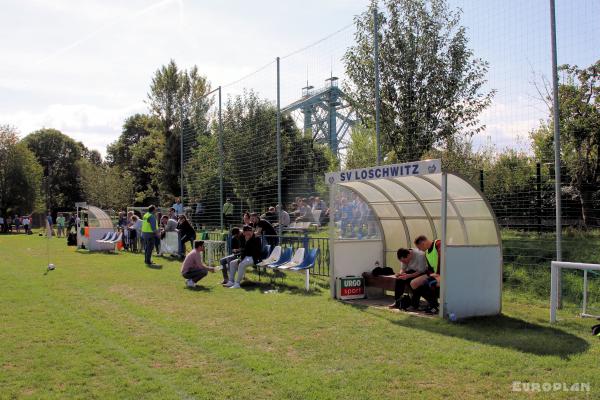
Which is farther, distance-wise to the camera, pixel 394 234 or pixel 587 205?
pixel 394 234

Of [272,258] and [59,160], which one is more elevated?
[59,160]

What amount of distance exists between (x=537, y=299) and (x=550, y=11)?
206 inches

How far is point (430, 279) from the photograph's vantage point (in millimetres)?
9406

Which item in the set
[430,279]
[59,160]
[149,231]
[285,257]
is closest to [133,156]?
[59,160]

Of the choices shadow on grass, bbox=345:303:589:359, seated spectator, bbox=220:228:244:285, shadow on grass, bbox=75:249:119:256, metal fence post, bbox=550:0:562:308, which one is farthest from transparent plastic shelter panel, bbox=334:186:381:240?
shadow on grass, bbox=75:249:119:256

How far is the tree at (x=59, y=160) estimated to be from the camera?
6956 cm

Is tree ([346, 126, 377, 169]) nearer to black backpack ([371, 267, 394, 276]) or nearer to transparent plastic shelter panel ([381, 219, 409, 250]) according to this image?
transparent plastic shelter panel ([381, 219, 409, 250])

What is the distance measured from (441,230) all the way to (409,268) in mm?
1508

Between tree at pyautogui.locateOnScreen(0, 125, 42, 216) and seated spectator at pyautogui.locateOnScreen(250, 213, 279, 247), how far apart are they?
42.7 m

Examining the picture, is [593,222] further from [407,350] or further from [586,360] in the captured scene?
[407,350]

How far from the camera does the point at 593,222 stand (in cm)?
1034

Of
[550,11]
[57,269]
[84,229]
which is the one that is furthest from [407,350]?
[84,229]

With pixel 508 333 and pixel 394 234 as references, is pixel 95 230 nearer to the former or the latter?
pixel 394 234

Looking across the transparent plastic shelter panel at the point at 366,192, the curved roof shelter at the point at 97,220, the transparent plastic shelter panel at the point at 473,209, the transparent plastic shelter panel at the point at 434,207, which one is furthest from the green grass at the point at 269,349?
the curved roof shelter at the point at 97,220
